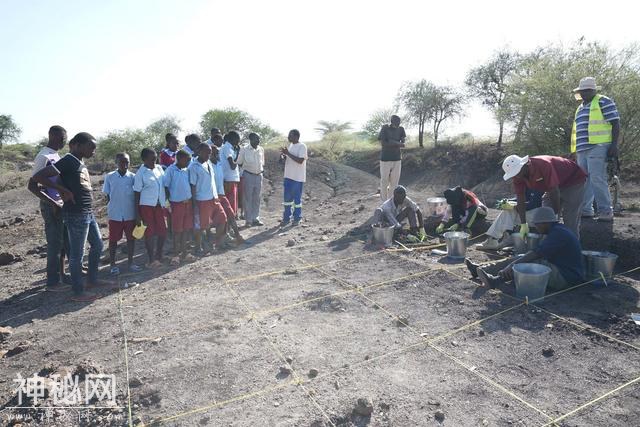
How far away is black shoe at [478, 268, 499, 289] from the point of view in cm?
454

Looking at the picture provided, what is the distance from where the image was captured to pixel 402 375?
10.1 ft

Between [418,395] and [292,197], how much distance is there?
19.6ft

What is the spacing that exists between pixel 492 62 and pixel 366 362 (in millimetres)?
14656

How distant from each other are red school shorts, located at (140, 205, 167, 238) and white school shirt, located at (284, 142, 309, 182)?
294cm

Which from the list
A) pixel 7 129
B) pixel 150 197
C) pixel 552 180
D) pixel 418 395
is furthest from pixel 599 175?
pixel 7 129

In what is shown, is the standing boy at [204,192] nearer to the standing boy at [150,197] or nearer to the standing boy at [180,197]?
the standing boy at [180,197]

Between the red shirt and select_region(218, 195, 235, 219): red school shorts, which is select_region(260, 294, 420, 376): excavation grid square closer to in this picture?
the red shirt

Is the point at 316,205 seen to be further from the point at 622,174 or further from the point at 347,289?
the point at 622,174

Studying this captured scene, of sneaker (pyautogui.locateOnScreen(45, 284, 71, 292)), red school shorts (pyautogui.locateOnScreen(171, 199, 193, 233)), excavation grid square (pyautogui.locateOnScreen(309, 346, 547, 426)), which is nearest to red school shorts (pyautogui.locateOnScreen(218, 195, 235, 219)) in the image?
red school shorts (pyautogui.locateOnScreen(171, 199, 193, 233))

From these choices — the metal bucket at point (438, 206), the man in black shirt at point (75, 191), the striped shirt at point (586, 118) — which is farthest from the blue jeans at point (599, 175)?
the man in black shirt at point (75, 191)

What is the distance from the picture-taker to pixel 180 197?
19.7 feet

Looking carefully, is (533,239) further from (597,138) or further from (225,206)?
(225,206)

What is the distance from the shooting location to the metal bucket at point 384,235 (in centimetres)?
649

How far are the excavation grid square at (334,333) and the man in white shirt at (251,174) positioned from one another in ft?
13.5
